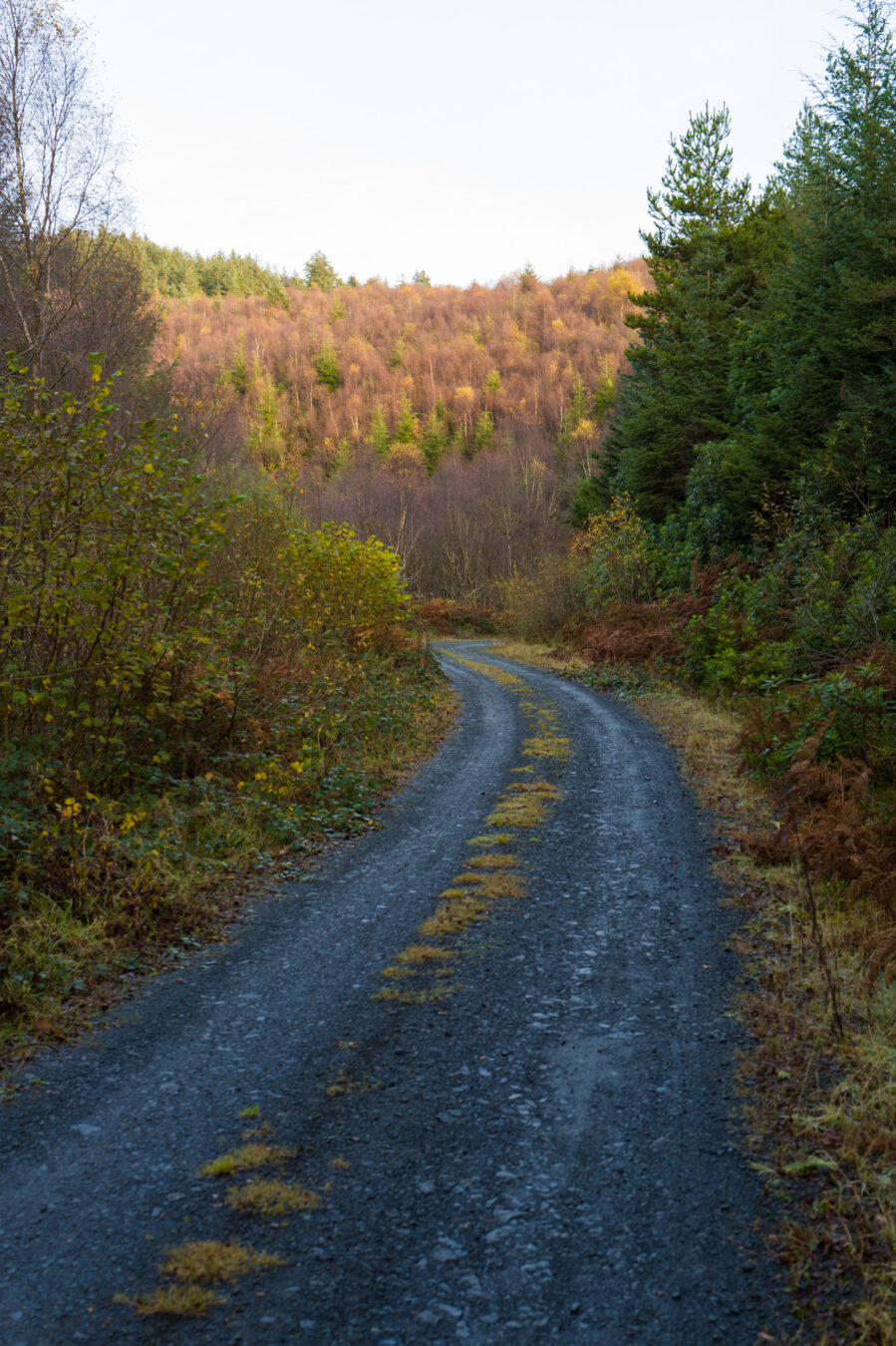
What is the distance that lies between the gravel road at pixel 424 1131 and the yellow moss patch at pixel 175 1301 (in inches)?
1.3

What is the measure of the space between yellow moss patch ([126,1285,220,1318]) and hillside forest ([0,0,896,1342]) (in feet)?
6.73

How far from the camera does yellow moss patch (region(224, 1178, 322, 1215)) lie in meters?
3.06

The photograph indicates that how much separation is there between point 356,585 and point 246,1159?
1185 centimetres

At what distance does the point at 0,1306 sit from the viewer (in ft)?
8.63

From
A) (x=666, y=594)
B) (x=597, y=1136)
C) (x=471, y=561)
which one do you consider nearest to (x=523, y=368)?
(x=471, y=561)

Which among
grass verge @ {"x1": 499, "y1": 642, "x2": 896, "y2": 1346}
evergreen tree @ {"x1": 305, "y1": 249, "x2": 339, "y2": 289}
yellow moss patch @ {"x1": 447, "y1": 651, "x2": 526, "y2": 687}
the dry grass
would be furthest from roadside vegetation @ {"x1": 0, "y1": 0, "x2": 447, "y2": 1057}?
evergreen tree @ {"x1": 305, "y1": 249, "x2": 339, "y2": 289}

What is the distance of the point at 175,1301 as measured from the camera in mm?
2617

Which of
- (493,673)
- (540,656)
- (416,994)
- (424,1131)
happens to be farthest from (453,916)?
(540,656)

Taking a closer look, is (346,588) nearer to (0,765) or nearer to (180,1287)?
(0,765)

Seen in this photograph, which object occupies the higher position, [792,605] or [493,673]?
[792,605]

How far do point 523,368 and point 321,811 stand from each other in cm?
7283

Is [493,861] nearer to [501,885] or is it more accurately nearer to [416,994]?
[501,885]

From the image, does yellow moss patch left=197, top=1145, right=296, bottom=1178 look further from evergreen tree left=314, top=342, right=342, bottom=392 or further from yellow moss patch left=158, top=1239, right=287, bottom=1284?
evergreen tree left=314, top=342, right=342, bottom=392

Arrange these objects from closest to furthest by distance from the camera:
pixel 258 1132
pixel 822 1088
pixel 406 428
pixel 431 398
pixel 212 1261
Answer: pixel 212 1261
pixel 258 1132
pixel 822 1088
pixel 406 428
pixel 431 398
